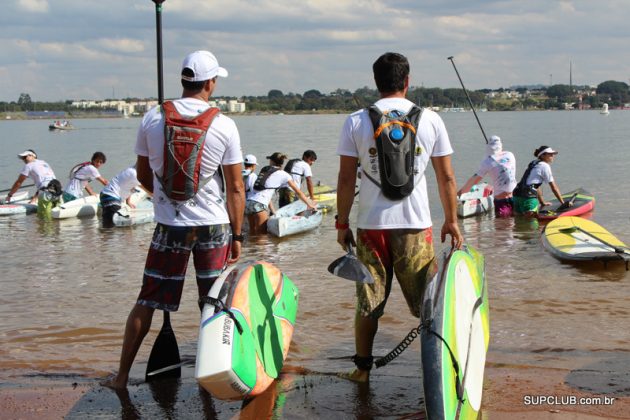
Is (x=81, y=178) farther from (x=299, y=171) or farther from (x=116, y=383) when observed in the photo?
(x=116, y=383)

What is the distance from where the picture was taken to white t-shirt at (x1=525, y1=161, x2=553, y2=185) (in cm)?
1345

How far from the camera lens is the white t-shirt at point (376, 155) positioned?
4465 mm

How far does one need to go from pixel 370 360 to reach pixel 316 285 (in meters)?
3.74

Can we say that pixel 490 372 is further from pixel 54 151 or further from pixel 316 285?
pixel 54 151

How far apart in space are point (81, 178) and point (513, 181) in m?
8.87

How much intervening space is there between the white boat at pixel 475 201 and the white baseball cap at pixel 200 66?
1031 cm

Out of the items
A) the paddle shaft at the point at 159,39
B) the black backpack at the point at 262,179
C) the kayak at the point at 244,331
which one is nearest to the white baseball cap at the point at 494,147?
the black backpack at the point at 262,179

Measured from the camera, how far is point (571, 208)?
14367 millimetres

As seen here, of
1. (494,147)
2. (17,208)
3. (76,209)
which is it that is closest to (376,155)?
(494,147)

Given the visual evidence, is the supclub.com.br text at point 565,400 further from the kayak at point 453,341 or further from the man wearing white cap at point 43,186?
the man wearing white cap at point 43,186

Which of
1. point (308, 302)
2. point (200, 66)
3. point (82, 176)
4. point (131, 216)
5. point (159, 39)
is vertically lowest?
point (308, 302)

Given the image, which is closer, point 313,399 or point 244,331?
point 244,331

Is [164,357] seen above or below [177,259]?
below

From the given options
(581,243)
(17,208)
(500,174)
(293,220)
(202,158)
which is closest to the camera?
(202,158)
